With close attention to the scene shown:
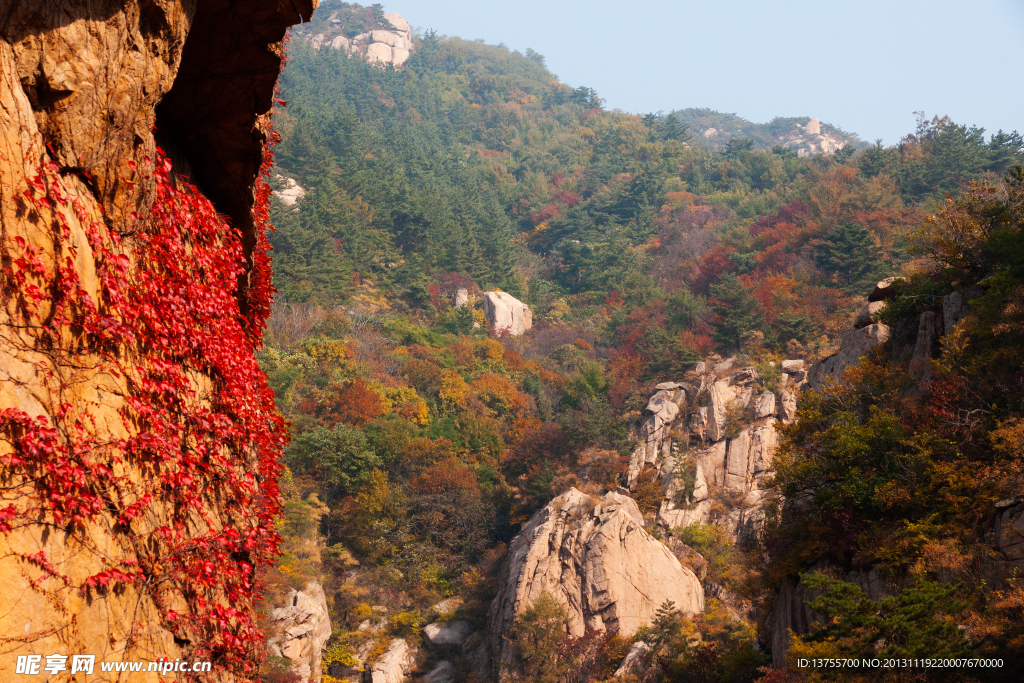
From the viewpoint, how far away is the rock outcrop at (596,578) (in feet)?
68.3

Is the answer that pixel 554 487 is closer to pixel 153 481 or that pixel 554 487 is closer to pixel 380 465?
pixel 380 465

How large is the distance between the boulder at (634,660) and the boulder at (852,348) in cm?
935

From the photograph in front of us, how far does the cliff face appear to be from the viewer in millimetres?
2898

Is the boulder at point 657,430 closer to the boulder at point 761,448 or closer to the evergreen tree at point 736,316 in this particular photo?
the boulder at point 761,448

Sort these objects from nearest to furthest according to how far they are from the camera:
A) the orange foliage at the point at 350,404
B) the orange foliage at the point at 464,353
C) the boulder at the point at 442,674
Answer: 1. the boulder at the point at 442,674
2. the orange foliage at the point at 350,404
3. the orange foliage at the point at 464,353

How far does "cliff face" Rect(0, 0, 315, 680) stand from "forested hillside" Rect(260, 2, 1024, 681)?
7158 mm

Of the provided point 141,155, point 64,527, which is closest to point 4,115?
point 141,155

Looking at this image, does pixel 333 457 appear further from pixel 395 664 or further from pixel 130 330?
pixel 130 330

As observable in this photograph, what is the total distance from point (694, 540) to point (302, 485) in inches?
613

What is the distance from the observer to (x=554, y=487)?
1011 inches

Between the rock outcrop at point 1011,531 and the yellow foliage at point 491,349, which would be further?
the yellow foliage at point 491,349

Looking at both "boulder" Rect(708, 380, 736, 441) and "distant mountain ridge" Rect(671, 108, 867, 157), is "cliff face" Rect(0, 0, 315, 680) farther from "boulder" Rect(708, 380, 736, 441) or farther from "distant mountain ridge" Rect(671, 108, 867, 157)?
"distant mountain ridge" Rect(671, 108, 867, 157)

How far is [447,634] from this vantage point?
22.9 m

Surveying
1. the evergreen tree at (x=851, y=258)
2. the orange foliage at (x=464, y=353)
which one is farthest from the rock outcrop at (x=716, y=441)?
the orange foliage at (x=464, y=353)
